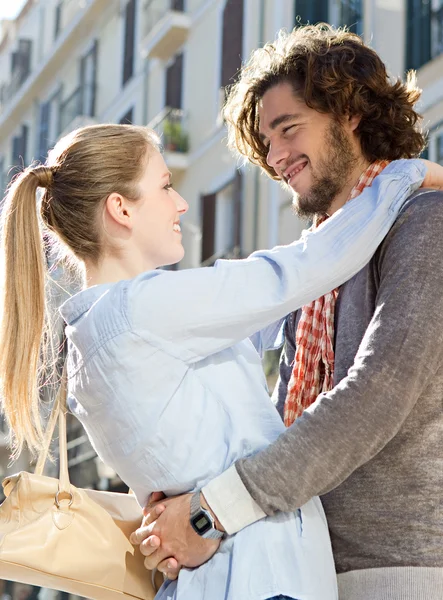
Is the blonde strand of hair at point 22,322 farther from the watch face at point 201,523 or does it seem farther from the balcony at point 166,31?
the balcony at point 166,31

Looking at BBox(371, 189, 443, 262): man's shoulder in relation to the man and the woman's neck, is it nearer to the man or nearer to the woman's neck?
the man

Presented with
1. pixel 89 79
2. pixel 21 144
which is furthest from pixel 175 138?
pixel 21 144

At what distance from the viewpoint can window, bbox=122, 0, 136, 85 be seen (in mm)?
21728

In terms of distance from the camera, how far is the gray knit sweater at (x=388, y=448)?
8.06 ft

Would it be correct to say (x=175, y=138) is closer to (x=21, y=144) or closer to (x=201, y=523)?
(x=21, y=144)

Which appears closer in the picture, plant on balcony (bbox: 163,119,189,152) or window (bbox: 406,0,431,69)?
window (bbox: 406,0,431,69)

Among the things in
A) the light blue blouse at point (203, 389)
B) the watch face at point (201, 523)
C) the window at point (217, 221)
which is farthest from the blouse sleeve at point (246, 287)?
the window at point (217, 221)

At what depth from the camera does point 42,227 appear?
3.11 meters

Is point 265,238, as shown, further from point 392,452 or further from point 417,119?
point 392,452

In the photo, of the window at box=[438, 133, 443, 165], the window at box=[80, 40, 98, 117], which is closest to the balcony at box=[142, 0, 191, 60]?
the window at box=[80, 40, 98, 117]

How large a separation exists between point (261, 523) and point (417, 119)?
5.60 feet

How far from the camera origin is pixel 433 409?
8.53 feet

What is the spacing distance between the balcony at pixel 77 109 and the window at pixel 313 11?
332 inches

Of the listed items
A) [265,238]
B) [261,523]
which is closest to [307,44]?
[261,523]
